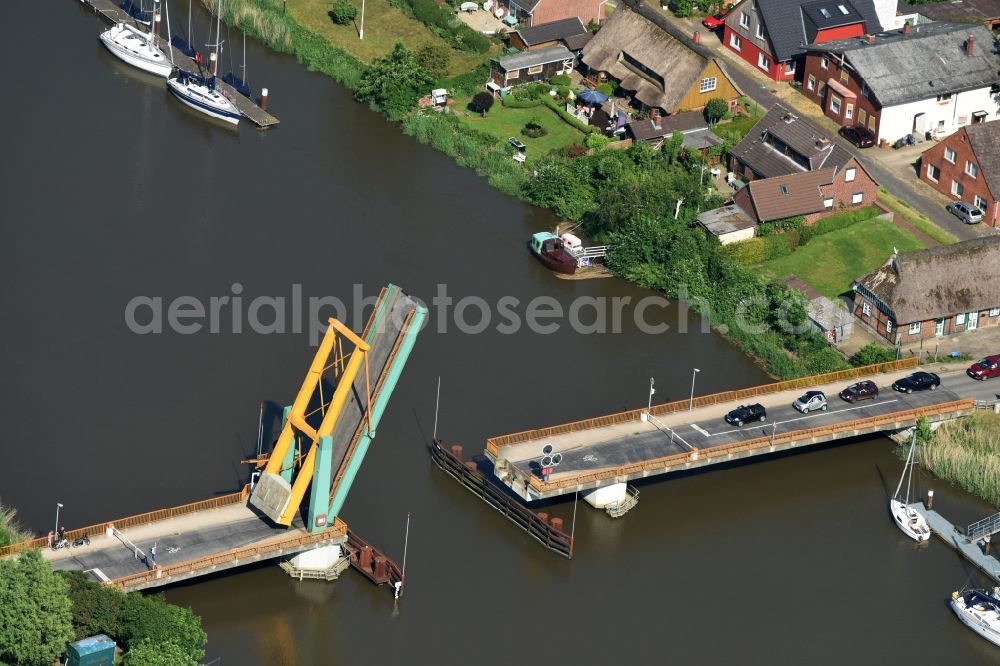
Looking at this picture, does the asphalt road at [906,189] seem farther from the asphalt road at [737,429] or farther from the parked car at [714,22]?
the asphalt road at [737,429]

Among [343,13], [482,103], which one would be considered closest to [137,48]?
[343,13]

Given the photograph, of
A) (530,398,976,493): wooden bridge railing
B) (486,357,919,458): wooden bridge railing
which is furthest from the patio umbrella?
(530,398,976,493): wooden bridge railing

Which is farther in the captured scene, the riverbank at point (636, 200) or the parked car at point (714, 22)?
the parked car at point (714, 22)

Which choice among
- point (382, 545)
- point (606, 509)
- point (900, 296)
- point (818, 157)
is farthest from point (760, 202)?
point (382, 545)

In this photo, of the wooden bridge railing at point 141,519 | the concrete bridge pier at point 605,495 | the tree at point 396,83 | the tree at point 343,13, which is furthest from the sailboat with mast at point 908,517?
the tree at point 343,13

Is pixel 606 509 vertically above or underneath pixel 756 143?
underneath

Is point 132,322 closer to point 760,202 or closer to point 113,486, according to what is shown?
point 113,486

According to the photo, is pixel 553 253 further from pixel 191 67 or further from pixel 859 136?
pixel 191 67
